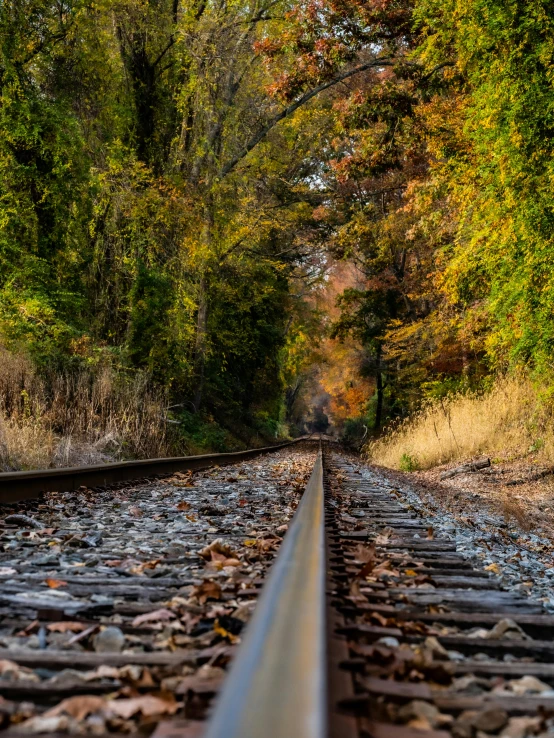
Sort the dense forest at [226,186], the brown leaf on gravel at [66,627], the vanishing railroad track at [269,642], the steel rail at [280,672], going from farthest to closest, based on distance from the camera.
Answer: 1. the dense forest at [226,186]
2. the brown leaf on gravel at [66,627]
3. the vanishing railroad track at [269,642]
4. the steel rail at [280,672]

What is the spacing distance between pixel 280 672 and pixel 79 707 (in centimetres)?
54

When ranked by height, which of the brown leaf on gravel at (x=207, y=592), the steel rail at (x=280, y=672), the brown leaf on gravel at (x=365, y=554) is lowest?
the brown leaf on gravel at (x=365, y=554)

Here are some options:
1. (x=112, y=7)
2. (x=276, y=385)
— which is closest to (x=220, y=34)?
(x=112, y=7)

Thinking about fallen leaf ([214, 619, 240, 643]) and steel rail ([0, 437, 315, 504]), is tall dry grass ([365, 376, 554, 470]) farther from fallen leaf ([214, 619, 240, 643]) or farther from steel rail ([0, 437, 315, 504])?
fallen leaf ([214, 619, 240, 643])

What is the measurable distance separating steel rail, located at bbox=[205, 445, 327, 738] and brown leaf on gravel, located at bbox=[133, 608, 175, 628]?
20.7 inches

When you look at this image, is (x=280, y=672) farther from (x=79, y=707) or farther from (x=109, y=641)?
(x=109, y=641)

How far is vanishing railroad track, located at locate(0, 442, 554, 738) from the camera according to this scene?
1348 millimetres

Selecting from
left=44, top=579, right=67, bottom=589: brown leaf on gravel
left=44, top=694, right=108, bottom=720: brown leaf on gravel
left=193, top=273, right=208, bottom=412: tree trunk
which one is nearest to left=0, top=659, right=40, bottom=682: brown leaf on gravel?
left=44, top=694, right=108, bottom=720: brown leaf on gravel

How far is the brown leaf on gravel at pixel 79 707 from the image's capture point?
1.45m

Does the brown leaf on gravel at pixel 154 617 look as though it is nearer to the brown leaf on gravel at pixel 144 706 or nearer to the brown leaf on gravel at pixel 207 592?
the brown leaf on gravel at pixel 207 592

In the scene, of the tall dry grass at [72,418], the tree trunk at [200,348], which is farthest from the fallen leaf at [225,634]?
the tree trunk at [200,348]

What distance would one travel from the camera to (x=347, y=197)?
2469 centimetres

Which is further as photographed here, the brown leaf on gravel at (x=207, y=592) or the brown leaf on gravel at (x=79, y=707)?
the brown leaf on gravel at (x=207, y=592)

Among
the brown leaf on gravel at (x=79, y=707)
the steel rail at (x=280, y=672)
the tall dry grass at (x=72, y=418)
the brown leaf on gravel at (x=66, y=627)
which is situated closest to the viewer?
the steel rail at (x=280, y=672)
